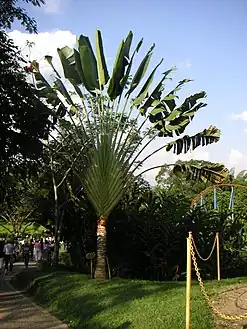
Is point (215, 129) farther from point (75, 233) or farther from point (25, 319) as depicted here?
point (25, 319)

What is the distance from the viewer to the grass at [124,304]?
876 centimetres

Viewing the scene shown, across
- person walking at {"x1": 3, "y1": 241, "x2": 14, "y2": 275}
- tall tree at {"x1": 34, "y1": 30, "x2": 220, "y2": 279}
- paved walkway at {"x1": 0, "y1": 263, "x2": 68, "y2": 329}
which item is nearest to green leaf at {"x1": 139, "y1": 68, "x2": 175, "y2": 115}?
tall tree at {"x1": 34, "y1": 30, "x2": 220, "y2": 279}

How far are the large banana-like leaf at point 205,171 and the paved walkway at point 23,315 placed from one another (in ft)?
21.2

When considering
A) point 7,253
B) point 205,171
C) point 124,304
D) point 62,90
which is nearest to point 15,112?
point 62,90

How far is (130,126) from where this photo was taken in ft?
50.5

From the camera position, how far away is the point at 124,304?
10.0 metres

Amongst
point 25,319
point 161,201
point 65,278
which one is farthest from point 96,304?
point 161,201

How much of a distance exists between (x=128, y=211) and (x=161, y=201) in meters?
1.18

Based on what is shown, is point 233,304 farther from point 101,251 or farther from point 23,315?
point 101,251

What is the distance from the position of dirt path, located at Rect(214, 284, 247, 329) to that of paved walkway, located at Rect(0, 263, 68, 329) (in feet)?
9.82

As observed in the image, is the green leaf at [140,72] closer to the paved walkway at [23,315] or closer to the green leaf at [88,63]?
the green leaf at [88,63]

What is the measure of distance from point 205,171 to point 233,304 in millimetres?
7683

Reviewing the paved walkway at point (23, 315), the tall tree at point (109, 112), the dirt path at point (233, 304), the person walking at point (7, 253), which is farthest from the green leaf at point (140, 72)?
the person walking at point (7, 253)

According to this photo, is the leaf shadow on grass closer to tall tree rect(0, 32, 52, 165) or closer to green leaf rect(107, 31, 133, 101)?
tall tree rect(0, 32, 52, 165)
